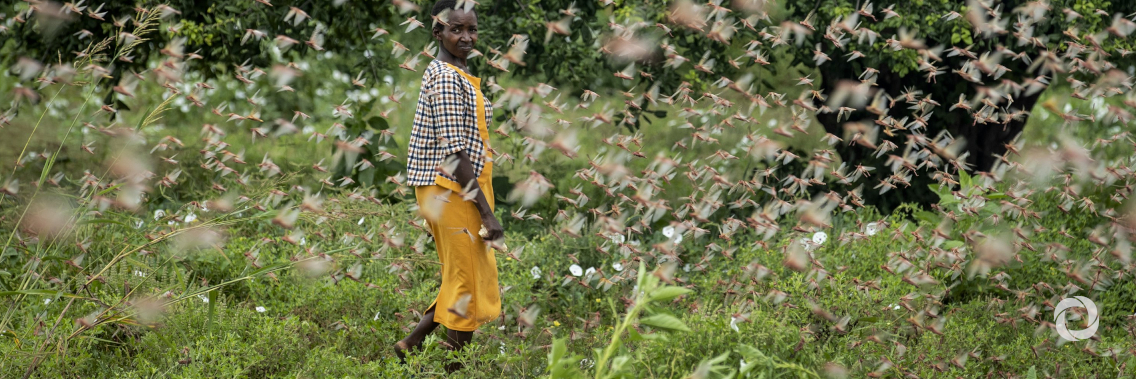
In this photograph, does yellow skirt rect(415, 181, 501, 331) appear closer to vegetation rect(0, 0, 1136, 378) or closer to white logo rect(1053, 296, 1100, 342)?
vegetation rect(0, 0, 1136, 378)

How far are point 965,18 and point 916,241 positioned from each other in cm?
154

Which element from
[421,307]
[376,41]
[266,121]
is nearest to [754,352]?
[421,307]

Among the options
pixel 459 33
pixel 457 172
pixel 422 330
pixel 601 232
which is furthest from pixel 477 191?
pixel 601 232

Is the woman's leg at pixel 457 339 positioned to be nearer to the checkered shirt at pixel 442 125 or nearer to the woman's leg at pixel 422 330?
the woman's leg at pixel 422 330

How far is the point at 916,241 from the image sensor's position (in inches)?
163

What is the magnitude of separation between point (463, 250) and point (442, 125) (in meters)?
0.44

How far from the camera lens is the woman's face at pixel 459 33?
3018 millimetres

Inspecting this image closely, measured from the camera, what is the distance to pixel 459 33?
9.96 feet

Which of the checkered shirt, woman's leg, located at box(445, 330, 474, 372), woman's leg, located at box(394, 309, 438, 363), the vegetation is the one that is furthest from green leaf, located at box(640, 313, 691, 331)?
woman's leg, located at box(394, 309, 438, 363)

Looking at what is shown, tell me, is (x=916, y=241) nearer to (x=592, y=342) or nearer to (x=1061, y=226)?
(x=1061, y=226)

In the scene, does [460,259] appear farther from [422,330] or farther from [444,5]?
[444,5]

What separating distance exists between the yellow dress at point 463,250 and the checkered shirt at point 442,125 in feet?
0.11

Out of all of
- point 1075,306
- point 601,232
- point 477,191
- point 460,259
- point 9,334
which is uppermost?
point 477,191

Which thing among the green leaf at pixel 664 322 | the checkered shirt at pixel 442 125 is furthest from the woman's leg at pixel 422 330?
the green leaf at pixel 664 322
